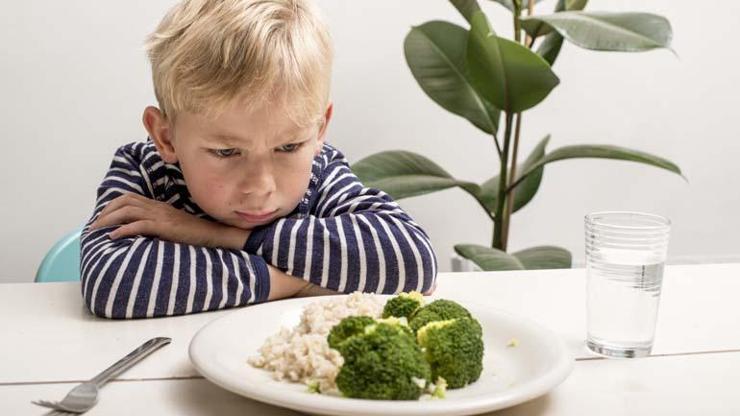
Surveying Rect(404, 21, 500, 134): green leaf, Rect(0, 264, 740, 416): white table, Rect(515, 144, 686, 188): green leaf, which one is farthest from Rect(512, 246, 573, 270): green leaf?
Rect(0, 264, 740, 416): white table

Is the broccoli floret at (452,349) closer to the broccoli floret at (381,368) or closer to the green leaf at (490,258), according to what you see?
the broccoli floret at (381,368)

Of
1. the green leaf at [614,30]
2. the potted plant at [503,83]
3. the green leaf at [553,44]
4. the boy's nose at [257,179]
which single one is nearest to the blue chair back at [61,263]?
the boy's nose at [257,179]

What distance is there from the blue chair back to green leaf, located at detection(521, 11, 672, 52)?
0.90m

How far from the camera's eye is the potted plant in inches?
64.1

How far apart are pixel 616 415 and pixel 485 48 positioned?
1.10 meters

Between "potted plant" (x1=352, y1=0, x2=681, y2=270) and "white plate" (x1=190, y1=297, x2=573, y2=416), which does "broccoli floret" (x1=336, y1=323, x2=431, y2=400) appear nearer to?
"white plate" (x1=190, y1=297, x2=573, y2=416)

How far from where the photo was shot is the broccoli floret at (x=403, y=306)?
750 mm

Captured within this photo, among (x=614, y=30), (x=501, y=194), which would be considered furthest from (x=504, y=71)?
(x=501, y=194)

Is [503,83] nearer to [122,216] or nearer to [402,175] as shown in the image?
[402,175]

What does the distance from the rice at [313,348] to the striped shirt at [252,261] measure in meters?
0.20

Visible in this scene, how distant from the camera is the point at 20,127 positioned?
2.15 meters

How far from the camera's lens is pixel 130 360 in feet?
2.50

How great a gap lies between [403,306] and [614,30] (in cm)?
103

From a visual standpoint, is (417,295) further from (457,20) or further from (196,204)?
(457,20)
